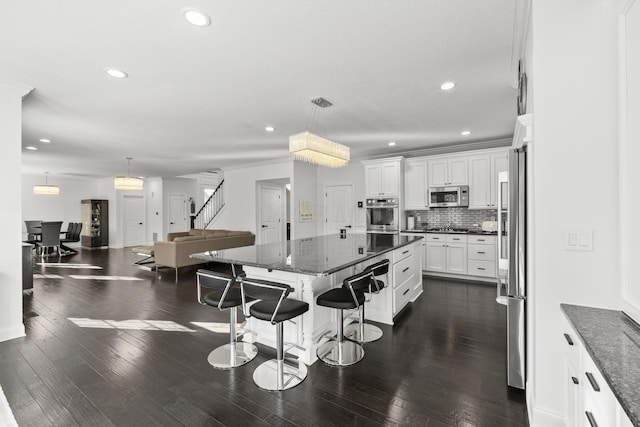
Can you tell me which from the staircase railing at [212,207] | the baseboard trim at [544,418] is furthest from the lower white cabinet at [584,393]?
the staircase railing at [212,207]

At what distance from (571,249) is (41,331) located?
4887 mm

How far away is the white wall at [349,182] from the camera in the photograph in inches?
293

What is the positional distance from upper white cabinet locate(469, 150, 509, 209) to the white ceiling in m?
0.51

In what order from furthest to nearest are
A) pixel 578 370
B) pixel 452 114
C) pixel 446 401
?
pixel 452 114
pixel 446 401
pixel 578 370

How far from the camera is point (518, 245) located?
2088mm

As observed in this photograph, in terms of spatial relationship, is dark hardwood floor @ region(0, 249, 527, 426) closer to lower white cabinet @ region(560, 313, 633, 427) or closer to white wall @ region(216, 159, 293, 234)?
lower white cabinet @ region(560, 313, 633, 427)

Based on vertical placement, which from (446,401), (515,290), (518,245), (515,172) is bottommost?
(446,401)

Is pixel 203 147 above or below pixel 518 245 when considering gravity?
above

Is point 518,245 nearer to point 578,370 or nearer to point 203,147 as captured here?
point 578,370

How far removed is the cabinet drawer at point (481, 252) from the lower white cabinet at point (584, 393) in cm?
404

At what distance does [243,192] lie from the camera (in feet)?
27.1

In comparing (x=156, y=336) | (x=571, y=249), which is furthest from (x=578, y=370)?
(x=156, y=336)

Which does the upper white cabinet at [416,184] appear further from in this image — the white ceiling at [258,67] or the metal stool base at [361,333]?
the metal stool base at [361,333]

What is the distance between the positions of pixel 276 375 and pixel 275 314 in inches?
24.7
